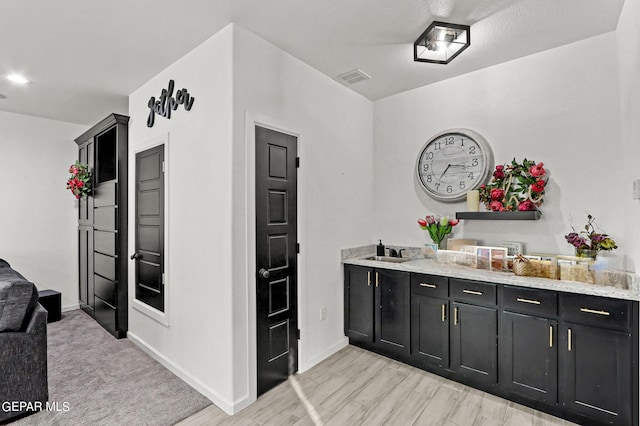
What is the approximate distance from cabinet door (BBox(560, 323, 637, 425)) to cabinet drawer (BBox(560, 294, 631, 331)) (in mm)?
44

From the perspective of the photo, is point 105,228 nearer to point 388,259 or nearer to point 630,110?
point 388,259

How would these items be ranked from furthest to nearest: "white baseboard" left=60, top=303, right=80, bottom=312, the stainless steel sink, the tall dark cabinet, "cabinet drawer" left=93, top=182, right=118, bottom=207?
1. "white baseboard" left=60, top=303, right=80, bottom=312
2. "cabinet drawer" left=93, top=182, right=118, bottom=207
3. the tall dark cabinet
4. the stainless steel sink

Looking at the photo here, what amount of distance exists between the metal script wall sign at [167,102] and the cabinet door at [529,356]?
3053 millimetres

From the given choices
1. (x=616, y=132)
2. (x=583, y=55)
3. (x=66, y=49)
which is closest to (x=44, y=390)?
(x=66, y=49)

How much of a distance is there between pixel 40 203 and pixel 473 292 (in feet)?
18.2

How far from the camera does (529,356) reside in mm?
2314

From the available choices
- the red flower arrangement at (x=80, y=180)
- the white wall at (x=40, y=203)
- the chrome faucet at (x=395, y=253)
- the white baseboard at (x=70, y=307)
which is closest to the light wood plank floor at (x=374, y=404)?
the chrome faucet at (x=395, y=253)

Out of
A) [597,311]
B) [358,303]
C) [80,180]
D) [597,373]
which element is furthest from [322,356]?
[80,180]

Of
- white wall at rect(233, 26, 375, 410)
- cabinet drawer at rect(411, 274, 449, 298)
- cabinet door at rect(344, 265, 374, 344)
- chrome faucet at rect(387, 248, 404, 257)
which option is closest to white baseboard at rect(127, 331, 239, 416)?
white wall at rect(233, 26, 375, 410)

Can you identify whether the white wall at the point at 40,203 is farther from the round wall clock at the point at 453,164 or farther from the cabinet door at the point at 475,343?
the cabinet door at the point at 475,343

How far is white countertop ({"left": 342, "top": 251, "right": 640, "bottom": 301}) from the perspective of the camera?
6.58ft

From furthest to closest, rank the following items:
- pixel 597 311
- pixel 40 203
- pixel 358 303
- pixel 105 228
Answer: pixel 40 203
pixel 105 228
pixel 358 303
pixel 597 311

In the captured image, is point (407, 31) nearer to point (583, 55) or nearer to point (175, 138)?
point (583, 55)

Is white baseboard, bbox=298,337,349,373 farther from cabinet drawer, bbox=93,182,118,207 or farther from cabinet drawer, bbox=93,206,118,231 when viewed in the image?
cabinet drawer, bbox=93,182,118,207
